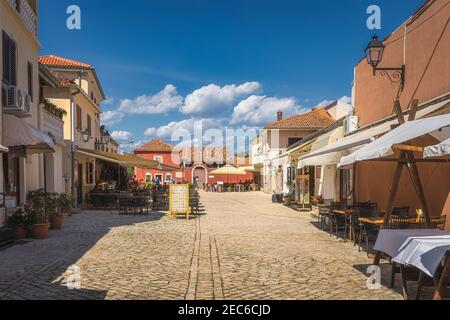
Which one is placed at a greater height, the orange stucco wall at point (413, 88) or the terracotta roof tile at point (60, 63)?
the terracotta roof tile at point (60, 63)

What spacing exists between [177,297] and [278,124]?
3440 cm

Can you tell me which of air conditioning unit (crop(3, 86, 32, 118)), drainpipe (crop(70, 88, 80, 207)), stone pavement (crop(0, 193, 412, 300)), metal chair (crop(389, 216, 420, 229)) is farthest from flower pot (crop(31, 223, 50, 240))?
drainpipe (crop(70, 88, 80, 207))

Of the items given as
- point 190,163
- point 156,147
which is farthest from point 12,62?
point 156,147

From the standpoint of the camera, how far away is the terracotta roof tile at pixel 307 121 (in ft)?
126

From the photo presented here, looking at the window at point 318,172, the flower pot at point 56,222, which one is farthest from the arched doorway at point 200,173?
the flower pot at point 56,222

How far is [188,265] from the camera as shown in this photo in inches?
307

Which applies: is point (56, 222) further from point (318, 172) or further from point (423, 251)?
point (318, 172)

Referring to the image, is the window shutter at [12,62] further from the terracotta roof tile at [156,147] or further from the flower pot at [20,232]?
the terracotta roof tile at [156,147]

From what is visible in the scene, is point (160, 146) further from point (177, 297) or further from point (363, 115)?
point (177, 297)

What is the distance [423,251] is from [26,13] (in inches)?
506

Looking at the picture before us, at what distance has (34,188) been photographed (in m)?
14.1

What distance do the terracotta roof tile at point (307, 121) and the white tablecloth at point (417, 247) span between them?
32.5 meters

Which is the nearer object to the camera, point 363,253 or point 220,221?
point 363,253
